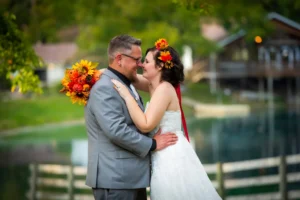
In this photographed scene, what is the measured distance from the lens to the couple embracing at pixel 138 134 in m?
4.18

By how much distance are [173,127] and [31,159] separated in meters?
15.7

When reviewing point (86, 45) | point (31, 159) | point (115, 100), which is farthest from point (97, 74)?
point (86, 45)

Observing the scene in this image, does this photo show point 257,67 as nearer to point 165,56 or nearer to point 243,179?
Answer: point 243,179

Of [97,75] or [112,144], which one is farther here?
[97,75]

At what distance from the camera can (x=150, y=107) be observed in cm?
434

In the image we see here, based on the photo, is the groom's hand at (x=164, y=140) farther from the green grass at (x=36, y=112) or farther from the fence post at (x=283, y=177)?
the green grass at (x=36, y=112)

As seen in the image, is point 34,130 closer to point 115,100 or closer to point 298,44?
point 298,44

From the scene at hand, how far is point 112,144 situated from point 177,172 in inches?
19.0

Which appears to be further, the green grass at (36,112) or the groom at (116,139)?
the green grass at (36,112)

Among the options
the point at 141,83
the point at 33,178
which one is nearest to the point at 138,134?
the point at 141,83

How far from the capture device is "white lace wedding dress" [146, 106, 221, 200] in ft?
14.4

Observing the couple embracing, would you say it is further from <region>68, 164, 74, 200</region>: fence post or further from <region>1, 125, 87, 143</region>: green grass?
<region>1, 125, 87, 143</region>: green grass

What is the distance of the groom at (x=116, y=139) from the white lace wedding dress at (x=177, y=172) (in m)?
0.10

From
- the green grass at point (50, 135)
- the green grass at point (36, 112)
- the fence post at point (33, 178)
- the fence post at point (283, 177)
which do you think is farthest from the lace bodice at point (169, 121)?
the green grass at point (36, 112)
